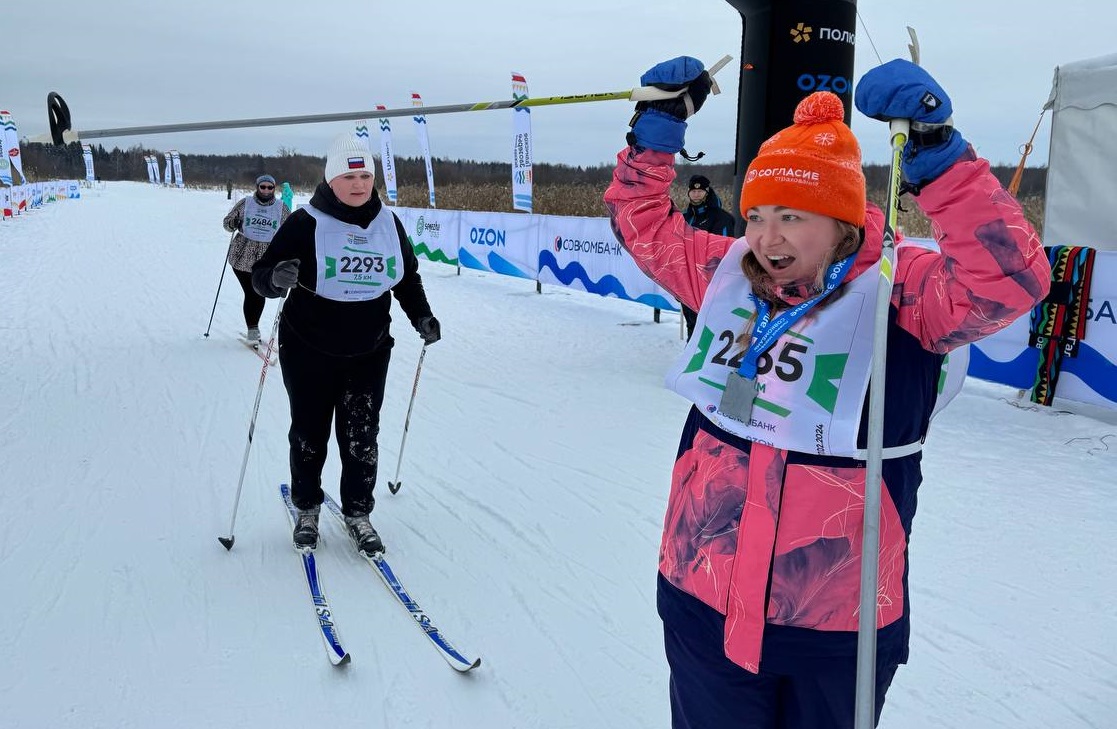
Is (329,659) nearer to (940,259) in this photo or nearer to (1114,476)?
(940,259)

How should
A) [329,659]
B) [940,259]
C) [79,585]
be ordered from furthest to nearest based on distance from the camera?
[79,585], [329,659], [940,259]

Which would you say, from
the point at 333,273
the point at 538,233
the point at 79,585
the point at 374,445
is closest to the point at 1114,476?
the point at 374,445

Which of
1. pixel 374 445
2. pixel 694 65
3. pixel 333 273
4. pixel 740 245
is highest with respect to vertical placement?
pixel 694 65

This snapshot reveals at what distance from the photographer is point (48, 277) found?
12641 millimetres

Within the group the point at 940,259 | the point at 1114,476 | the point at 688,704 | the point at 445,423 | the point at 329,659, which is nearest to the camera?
the point at 940,259

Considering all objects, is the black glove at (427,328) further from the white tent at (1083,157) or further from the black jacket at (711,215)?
the white tent at (1083,157)

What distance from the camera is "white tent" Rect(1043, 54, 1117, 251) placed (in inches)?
244

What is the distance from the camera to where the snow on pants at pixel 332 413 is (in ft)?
12.0

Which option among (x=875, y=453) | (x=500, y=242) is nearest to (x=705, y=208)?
(x=875, y=453)

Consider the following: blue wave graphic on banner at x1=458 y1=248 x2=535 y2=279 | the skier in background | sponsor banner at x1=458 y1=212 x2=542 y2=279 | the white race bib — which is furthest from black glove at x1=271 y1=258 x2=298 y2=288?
blue wave graphic on banner at x1=458 y1=248 x2=535 y2=279

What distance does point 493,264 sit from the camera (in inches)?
555

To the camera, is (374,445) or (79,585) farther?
(374,445)

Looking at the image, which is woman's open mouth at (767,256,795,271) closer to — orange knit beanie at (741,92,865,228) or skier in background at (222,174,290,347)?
orange knit beanie at (741,92,865,228)

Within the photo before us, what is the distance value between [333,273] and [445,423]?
2524 millimetres
